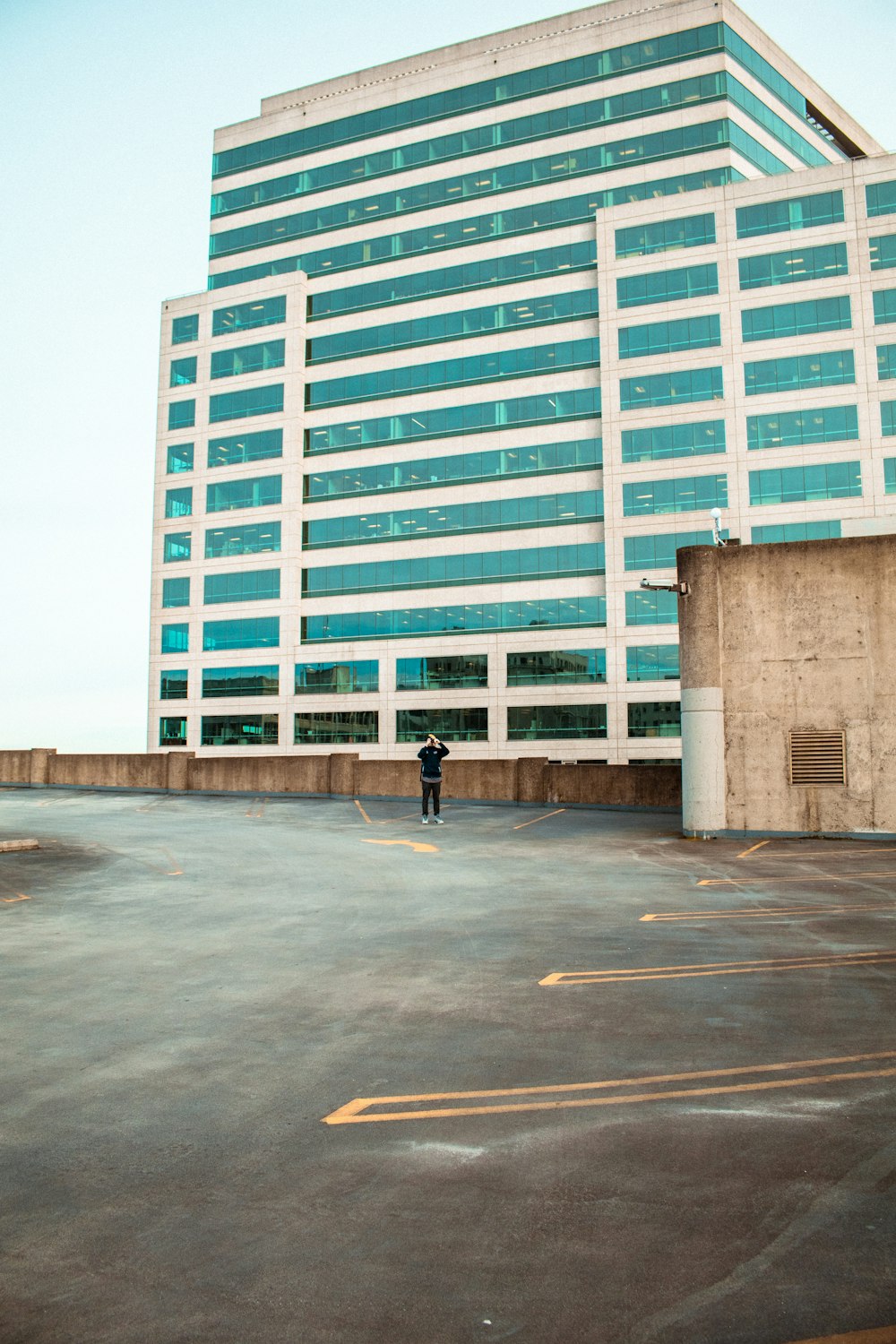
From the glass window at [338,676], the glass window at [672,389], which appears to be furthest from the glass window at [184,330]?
the glass window at [672,389]

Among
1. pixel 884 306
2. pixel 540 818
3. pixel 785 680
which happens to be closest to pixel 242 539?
pixel 884 306

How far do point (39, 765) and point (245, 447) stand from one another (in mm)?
27297

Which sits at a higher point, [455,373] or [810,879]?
[455,373]

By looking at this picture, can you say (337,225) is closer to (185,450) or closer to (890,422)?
(185,450)

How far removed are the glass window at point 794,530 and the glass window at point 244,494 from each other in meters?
28.9

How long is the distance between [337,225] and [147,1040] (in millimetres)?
62690

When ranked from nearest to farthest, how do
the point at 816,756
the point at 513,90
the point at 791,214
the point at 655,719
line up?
the point at 816,756
the point at 791,214
the point at 655,719
the point at 513,90

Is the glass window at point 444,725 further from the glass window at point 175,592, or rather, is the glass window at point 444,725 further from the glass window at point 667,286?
the glass window at point 667,286

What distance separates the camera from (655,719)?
161ft

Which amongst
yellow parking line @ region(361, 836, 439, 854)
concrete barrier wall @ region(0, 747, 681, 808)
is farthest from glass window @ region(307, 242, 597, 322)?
yellow parking line @ region(361, 836, 439, 854)

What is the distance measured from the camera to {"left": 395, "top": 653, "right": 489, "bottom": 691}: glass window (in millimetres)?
53562

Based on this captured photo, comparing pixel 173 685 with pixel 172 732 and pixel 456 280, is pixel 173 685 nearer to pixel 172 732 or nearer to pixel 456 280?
pixel 172 732

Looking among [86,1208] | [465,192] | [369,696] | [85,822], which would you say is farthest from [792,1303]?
[465,192]

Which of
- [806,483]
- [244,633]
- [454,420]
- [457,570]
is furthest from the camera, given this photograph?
[244,633]
